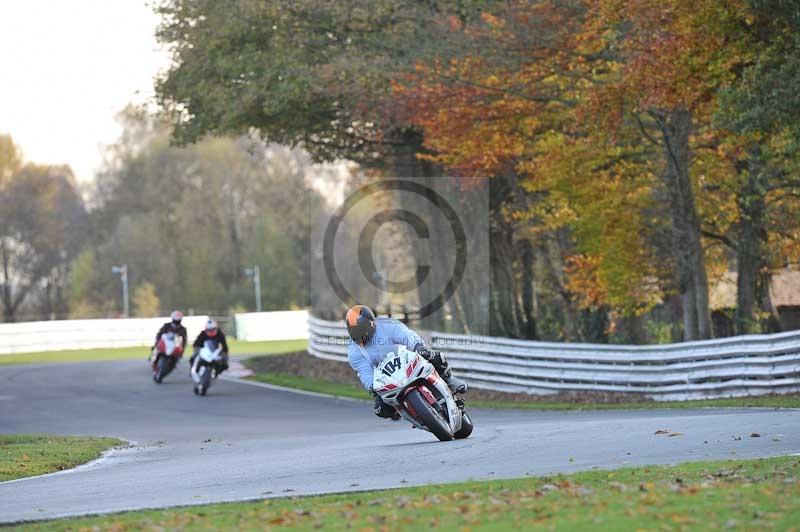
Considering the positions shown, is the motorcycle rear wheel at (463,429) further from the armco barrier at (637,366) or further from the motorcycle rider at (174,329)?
the motorcycle rider at (174,329)

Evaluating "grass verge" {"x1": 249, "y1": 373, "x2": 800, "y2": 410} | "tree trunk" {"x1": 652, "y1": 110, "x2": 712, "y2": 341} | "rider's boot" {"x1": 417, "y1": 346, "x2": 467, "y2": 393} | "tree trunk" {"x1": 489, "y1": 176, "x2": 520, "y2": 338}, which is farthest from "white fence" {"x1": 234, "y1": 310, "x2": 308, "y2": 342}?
"rider's boot" {"x1": 417, "y1": 346, "x2": 467, "y2": 393}

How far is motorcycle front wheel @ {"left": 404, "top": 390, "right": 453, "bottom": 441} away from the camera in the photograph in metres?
13.8

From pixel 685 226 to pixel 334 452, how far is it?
54.4 ft

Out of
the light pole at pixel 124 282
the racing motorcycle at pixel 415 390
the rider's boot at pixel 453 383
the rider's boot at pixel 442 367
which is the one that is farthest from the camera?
the light pole at pixel 124 282

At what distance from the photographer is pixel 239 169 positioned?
91.1 meters

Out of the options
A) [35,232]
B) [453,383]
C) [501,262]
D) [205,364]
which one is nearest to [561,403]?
[205,364]

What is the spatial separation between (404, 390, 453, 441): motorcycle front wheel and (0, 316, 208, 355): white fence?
3858 centimetres

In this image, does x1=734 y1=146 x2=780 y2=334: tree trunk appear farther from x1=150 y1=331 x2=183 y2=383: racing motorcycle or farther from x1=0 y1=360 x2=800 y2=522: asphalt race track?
x1=150 y1=331 x2=183 y2=383: racing motorcycle

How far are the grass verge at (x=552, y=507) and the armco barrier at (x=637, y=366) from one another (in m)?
11.6

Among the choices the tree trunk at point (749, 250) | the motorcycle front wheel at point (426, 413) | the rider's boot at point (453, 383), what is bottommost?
the motorcycle front wheel at point (426, 413)

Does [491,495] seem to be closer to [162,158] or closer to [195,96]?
[195,96]

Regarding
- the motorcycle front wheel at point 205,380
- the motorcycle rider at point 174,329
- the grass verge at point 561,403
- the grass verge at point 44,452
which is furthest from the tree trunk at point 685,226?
the grass verge at point 44,452

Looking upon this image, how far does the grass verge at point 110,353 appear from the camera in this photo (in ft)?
145

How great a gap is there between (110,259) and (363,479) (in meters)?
84.3
